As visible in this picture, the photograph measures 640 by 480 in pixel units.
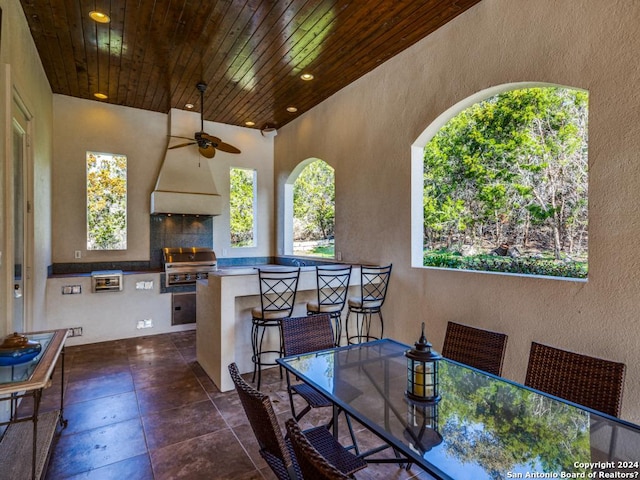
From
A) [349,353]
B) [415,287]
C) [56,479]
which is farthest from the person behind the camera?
[415,287]

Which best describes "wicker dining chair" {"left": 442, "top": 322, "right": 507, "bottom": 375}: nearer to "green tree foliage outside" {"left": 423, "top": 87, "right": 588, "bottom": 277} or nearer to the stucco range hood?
"green tree foliage outside" {"left": 423, "top": 87, "right": 588, "bottom": 277}

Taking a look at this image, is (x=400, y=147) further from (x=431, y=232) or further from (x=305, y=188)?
(x=305, y=188)

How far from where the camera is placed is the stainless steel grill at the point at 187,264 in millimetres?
5137

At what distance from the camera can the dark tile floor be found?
2064 millimetres

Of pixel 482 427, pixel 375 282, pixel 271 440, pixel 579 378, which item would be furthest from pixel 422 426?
pixel 375 282

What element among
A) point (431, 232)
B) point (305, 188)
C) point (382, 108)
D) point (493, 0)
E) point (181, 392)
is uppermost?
point (493, 0)

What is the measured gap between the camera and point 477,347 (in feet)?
6.77

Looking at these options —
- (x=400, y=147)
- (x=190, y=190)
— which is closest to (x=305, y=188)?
(x=190, y=190)

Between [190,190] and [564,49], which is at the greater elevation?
[564,49]

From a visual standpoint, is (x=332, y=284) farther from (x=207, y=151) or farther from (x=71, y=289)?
(x=71, y=289)

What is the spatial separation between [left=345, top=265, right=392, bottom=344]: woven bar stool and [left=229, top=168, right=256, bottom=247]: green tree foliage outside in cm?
306

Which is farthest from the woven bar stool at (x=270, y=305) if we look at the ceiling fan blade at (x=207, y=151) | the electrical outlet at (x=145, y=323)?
the ceiling fan blade at (x=207, y=151)

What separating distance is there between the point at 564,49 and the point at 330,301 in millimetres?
2891

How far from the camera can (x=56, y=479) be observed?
1.97 m
